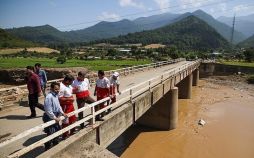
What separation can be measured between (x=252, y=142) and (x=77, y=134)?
1593cm

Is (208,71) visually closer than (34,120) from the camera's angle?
No

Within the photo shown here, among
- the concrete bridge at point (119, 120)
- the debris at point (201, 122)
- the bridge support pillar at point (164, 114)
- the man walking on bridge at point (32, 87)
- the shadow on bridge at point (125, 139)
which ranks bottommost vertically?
the debris at point (201, 122)

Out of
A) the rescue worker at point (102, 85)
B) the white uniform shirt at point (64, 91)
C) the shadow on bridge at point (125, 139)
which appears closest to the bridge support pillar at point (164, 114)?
the shadow on bridge at point (125, 139)

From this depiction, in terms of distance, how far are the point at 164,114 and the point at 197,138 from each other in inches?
110

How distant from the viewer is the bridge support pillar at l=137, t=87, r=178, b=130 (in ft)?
70.2

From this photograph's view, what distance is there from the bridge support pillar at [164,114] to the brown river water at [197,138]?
1.68 ft

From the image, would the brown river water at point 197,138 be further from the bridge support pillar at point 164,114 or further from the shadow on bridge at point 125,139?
Answer: the bridge support pillar at point 164,114

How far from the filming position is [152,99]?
16.3 meters

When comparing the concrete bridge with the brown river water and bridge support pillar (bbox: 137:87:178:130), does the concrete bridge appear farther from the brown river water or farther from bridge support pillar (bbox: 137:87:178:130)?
the brown river water

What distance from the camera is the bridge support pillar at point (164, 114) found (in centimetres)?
2139

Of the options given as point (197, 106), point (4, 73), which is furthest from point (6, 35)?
point (197, 106)

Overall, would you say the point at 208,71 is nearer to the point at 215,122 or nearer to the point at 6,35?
the point at 215,122

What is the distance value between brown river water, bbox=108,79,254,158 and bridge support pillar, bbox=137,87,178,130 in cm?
51

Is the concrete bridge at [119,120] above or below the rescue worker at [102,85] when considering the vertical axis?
below
